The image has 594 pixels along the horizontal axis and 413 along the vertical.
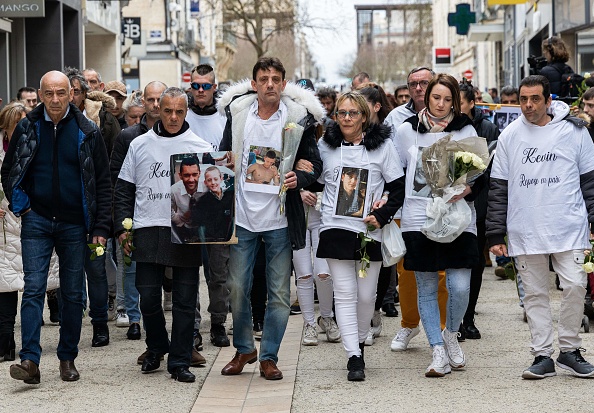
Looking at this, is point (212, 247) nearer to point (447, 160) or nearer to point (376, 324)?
point (376, 324)

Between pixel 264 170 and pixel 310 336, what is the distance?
1.99 meters

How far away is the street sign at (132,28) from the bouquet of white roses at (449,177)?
108ft

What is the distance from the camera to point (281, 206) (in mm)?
7266

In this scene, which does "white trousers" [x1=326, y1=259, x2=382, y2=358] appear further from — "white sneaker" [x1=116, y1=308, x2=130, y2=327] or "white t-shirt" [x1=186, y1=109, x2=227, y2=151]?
"white sneaker" [x1=116, y1=308, x2=130, y2=327]

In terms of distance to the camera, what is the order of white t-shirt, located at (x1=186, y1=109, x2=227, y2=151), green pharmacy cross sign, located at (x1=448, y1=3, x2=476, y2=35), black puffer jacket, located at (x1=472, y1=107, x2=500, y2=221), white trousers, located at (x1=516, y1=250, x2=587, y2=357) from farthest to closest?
green pharmacy cross sign, located at (x1=448, y1=3, x2=476, y2=35) → white t-shirt, located at (x1=186, y1=109, x2=227, y2=151) → black puffer jacket, located at (x1=472, y1=107, x2=500, y2=221) → white trousers, located at (x1=516, y1=250, x2=587, y2=357)

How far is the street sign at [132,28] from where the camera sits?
39.5 metres

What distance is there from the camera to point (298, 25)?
48688mm

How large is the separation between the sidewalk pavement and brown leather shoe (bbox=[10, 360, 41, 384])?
78 mm

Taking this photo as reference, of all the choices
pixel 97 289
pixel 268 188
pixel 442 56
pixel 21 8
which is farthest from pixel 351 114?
pixel 442 56

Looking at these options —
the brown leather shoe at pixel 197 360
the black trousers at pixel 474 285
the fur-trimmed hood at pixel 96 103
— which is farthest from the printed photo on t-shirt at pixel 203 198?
the fur-trimmed hood at pixel 96 103

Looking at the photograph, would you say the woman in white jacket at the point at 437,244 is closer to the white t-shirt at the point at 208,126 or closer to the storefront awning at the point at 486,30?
the white t-shirt at the point at 208,126

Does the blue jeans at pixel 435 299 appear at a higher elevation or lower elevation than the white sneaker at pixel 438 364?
higher

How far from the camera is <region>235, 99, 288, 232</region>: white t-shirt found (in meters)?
7.32

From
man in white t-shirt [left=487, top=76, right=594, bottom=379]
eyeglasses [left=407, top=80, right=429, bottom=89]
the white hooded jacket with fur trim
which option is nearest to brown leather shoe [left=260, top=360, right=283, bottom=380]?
the white hooded jacket with fur trim
